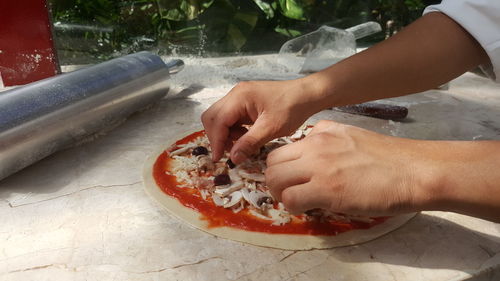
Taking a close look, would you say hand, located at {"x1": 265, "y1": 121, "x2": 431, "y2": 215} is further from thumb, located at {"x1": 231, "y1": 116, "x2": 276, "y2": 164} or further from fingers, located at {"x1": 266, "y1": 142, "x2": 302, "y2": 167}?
thumb, located at {"x1": 231, "y1": 116, "x2": 276, "y2": 164}

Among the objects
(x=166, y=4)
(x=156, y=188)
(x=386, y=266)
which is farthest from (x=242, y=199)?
(x=166, y=4)

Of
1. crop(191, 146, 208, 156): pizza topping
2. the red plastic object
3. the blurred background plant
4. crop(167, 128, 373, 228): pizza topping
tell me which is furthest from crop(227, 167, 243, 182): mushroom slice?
the blurred background plant

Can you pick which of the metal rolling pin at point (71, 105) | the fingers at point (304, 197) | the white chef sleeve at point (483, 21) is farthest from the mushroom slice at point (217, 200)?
the white chef sleeve at point (483, 21)

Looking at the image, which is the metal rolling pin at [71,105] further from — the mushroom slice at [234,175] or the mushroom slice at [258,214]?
the mushroom slice at [258,214]

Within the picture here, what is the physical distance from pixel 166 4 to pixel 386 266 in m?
2.65

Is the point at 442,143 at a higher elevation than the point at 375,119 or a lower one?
higher

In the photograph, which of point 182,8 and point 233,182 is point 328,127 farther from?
point 182,8

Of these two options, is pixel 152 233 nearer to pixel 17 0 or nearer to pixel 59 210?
pixel 59 210

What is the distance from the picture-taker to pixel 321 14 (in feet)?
11.7

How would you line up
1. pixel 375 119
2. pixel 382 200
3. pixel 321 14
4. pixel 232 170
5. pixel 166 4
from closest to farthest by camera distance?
pixel 382 200
pixel 232 170
pixel 375 119
pixel 166 4
pixel 321 14

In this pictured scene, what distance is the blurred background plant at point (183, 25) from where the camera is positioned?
2.66 metres

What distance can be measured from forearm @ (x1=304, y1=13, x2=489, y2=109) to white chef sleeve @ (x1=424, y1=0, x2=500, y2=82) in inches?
1.4

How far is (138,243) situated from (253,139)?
34 cm

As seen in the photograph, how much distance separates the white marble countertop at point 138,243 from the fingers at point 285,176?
0.46 ft
